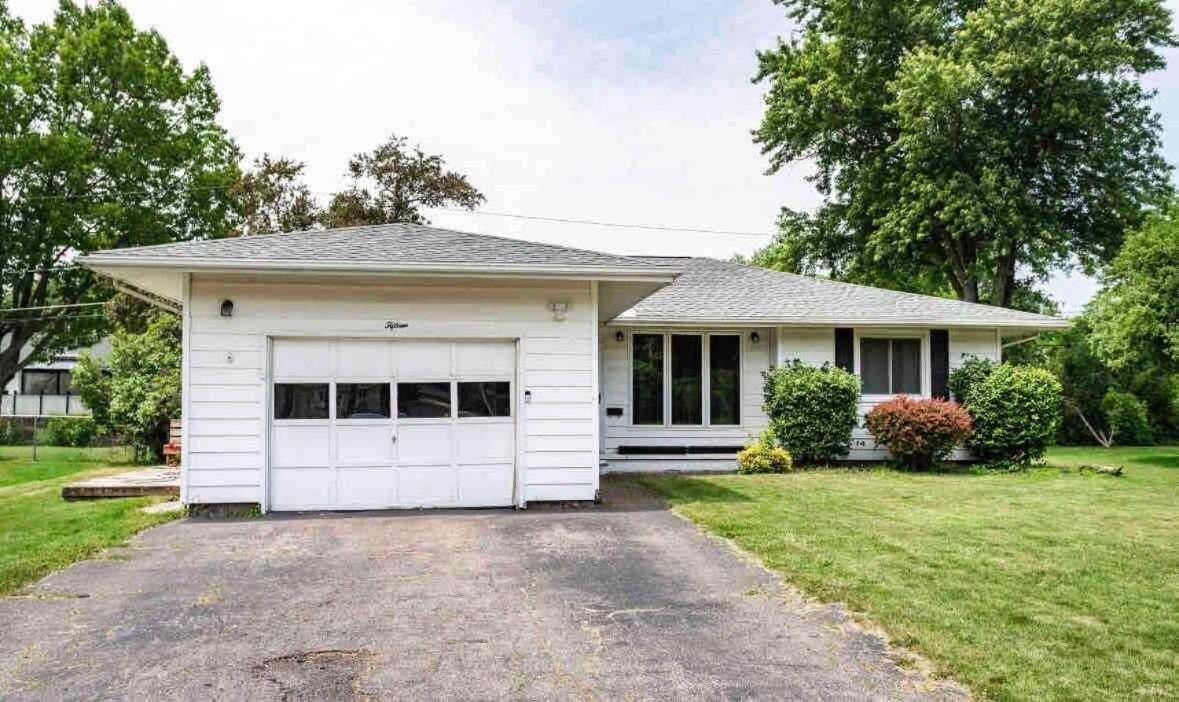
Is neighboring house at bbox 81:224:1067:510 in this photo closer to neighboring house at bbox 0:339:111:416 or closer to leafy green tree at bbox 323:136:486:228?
leafy green tree at bbox 323:136:486:228

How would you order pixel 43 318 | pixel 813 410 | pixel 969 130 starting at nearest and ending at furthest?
pixel 813 410
pixel 969 130
pixel 43 318

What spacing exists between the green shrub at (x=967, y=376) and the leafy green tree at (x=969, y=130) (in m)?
8.82

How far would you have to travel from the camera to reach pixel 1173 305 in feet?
50.4

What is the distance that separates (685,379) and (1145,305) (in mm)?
9379

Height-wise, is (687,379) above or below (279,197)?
below

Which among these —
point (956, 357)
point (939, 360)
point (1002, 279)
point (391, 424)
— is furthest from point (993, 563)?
point (1002, 279)

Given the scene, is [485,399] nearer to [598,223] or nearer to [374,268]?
[374,268]

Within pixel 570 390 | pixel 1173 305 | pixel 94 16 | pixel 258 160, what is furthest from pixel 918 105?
pixel 94 16

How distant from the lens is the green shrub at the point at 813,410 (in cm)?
1352

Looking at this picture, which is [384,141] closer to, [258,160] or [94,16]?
[258,160]

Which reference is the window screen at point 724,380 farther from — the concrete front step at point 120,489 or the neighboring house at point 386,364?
the concrete front step at point 120,489

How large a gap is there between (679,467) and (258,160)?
17183 mm

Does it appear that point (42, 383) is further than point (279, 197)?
Yes

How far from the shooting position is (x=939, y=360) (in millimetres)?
14484
